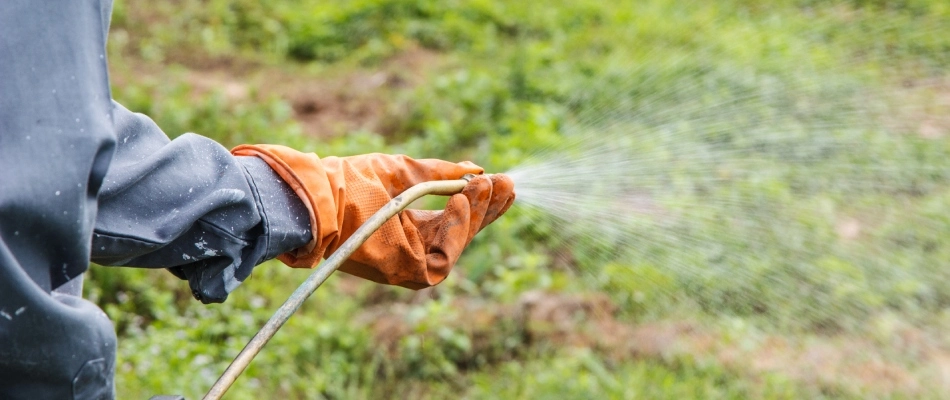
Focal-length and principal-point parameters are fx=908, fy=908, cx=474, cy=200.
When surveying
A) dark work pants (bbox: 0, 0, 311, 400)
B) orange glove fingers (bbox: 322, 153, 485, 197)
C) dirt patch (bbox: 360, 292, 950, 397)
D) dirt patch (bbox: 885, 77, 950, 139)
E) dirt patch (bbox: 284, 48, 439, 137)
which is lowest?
dirt patch (bbox: 885, 77, 950, 139)

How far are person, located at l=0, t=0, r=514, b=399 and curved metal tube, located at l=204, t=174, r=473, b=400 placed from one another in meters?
0.09

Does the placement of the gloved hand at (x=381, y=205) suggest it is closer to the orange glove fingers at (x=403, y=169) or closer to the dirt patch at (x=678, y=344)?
the orange glove fingers at (x=403, y=169)

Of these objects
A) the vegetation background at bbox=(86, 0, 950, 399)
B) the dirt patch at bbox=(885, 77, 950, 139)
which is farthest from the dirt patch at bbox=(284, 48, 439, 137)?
the dirt patch at bbox=(885, 77, 950, 139)

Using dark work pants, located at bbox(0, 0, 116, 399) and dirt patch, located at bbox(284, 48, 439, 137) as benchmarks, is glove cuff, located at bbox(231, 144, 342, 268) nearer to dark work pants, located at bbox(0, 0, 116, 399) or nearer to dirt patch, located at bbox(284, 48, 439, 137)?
dark work pants, located at bbox(0, 0, 116, 399)

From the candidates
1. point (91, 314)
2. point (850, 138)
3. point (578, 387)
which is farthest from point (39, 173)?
point (850, 138)

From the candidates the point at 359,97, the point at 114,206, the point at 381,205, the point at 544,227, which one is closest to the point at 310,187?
the point at 381,205

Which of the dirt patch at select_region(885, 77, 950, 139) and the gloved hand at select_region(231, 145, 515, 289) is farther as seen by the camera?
the dirt patch at select_region(885, 77, 950, 139)

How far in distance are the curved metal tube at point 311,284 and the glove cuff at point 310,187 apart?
0.09 meters

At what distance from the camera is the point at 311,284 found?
162 cm

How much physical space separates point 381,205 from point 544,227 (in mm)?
2659

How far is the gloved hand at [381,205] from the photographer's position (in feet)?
5.70

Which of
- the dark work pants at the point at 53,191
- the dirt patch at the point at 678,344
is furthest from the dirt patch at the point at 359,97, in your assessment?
the dark work pants at the point at 53,191

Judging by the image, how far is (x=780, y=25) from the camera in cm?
618

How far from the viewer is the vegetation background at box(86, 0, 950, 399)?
350 cm
